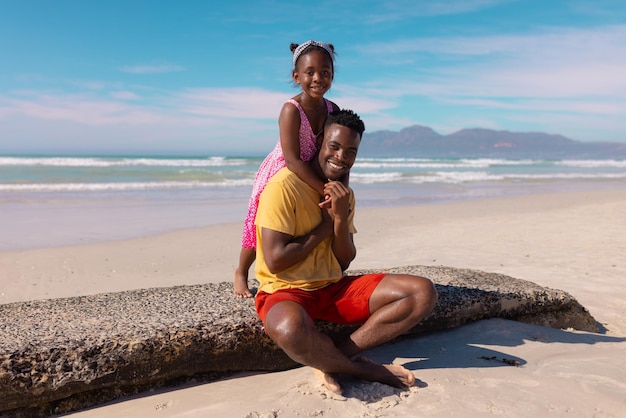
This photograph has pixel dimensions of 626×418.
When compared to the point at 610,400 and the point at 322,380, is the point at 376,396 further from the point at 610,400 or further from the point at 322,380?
the point at 610,400

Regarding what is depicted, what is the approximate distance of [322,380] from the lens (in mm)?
2922

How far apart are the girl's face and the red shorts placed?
1.28 m

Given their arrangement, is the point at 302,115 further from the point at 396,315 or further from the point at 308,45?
the point at 396,315

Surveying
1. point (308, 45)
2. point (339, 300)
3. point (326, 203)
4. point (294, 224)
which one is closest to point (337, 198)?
point (326, 203)

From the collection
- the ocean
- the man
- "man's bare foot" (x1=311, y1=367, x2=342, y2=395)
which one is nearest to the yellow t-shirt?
the man

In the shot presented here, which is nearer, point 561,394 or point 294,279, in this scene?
point 561,394

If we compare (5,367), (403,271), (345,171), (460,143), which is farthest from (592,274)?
(460,143)

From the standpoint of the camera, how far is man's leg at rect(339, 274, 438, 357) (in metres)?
3.11

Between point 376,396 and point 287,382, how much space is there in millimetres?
554

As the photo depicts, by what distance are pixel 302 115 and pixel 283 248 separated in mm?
1073

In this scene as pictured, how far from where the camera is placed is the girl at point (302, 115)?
3.58 meters

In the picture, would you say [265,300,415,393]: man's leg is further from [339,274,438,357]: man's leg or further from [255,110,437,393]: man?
[339,274,438,357]: man's leg

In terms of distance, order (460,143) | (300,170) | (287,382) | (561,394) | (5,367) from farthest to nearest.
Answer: (460,143), (300,170), (287,382), (561,394), (5,367)

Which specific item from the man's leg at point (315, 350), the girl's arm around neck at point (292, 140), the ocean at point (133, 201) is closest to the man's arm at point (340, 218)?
the girl's arm around neck at point (292, 140)
